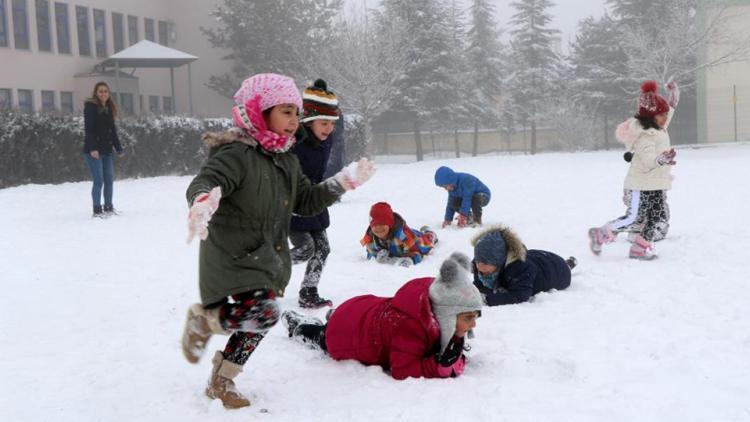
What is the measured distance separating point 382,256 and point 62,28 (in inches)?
1100

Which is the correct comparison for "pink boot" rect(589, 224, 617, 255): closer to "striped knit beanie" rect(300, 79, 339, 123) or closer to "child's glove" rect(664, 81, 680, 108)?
"child's glove" rect(664, 81, 680, 108)

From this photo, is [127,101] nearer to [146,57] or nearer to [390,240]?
[146,57]

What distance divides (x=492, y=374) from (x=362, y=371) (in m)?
0.70

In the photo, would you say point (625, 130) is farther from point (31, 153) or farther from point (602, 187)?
point (31, 153)

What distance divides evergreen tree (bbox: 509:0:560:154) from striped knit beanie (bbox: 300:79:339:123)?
41563 millimetres

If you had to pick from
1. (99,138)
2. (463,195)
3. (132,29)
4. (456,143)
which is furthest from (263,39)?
(463,195)

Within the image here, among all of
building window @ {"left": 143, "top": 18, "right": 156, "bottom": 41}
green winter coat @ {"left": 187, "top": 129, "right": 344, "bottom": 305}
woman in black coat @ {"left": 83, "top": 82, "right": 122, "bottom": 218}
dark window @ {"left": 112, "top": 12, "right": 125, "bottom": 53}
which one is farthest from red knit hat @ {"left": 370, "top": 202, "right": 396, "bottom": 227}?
building window @ {"left": 143, "top": 18, "right": 156, "bottom": 41}

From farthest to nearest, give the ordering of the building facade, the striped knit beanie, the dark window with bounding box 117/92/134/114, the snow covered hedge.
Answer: the dark window with bounding box 117/92/134/114 < the building facade < the snow covered hedge < the striped knit beanie

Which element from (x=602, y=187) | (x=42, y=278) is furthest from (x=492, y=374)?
(x=602, y=187)

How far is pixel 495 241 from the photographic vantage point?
5.40m

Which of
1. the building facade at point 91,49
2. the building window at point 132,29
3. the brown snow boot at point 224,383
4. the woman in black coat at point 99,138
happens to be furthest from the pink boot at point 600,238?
the building window at point 132,29

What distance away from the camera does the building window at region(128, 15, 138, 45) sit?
113ft

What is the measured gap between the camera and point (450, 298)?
12.3ft

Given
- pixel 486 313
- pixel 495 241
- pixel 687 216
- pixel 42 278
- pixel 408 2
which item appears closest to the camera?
pixel 486 313
